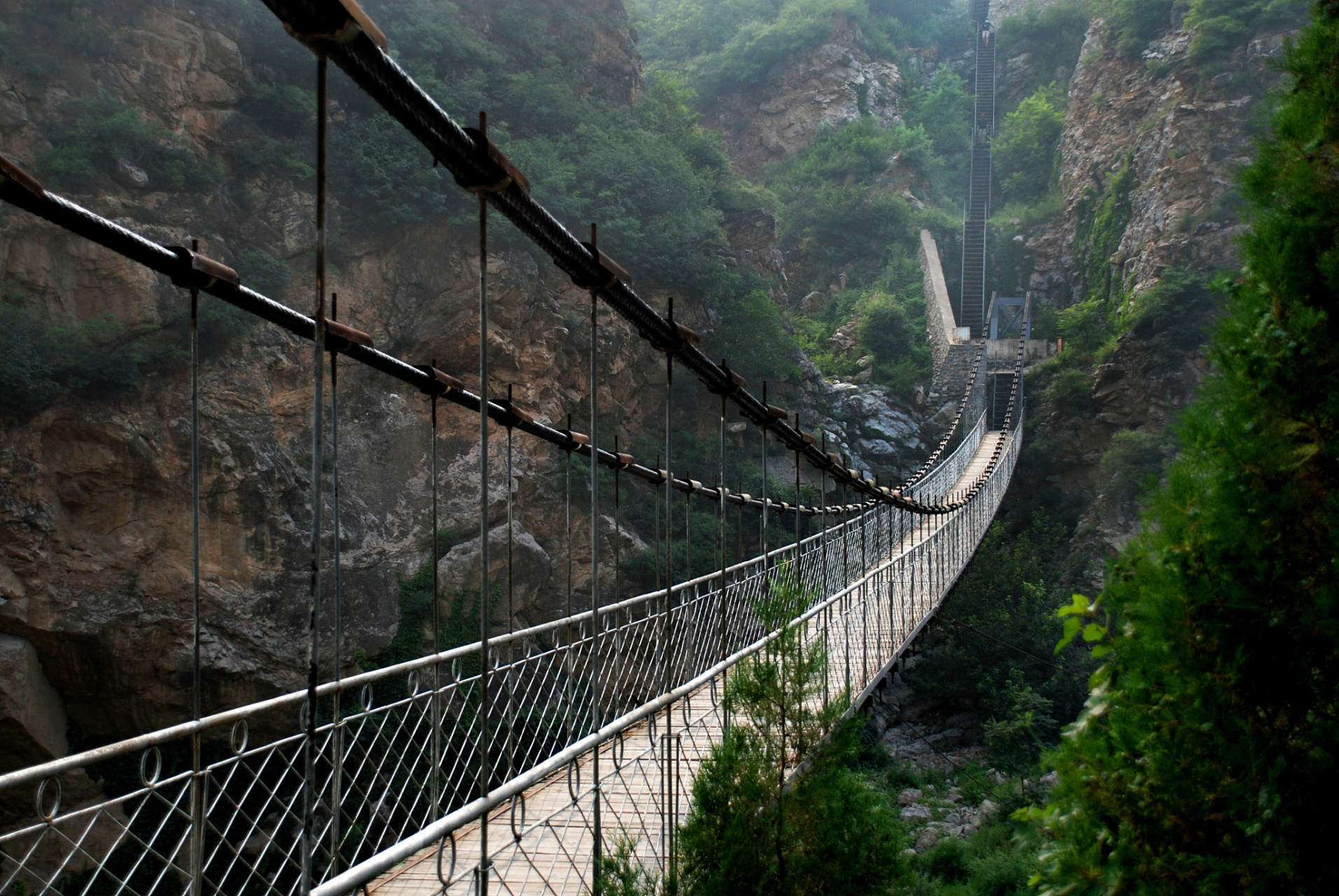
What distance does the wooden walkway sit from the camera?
2.13 meters

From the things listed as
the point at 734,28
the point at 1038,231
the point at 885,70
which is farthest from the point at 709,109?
the point at 1038,231

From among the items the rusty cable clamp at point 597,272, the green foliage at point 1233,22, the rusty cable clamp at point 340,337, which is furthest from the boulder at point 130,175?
the green foliage at point 1233,22

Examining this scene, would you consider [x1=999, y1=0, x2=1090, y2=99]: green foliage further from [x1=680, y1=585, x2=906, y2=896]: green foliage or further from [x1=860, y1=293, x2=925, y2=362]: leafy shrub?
[x1=680, y1=585, x2=906, y2=896]: green foliage

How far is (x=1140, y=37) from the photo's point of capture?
1894 centimetres

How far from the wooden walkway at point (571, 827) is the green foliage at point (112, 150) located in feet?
26.4

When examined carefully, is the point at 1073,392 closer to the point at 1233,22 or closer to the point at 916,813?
the point at 1233,22

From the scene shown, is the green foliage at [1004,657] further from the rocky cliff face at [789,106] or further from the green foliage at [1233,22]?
the rocky cliff face at [789,106]

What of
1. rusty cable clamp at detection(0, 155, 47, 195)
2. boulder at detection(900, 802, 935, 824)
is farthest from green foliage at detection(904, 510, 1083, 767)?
rusty cable clamp at detection(0, 155, 47, 195)

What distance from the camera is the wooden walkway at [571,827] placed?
2129 millimetres

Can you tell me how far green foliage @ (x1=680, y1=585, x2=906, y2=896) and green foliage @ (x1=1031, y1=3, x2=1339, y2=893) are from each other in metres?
1.30

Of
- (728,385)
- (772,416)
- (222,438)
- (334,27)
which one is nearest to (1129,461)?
(772,416)

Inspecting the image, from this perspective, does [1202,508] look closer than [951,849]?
Yes

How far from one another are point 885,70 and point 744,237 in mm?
12810

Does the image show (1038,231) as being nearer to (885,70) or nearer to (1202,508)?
(885,70)
